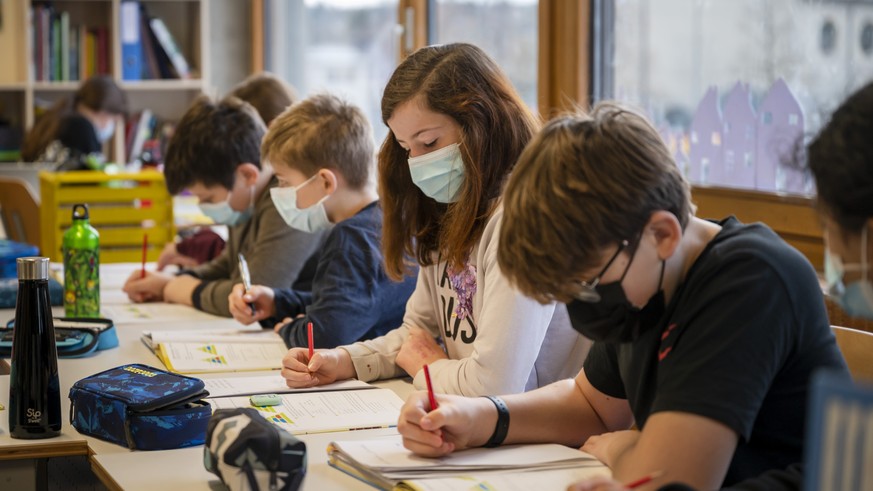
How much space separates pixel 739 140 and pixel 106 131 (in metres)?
3.60

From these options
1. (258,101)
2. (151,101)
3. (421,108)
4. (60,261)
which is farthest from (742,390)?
(151,101)

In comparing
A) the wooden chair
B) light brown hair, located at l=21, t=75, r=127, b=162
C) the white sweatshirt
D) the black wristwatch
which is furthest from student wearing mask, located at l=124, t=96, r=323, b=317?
light brown hair, located at l=21, t=75, r=127, b=162

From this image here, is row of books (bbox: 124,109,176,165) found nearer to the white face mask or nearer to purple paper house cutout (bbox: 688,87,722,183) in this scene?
the white face mask

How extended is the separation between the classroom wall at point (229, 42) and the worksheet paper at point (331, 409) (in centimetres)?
413

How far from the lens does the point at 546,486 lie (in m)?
1.25

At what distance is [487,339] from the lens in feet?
5.22

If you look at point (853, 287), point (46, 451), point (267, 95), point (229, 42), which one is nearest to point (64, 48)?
point (229, 42)

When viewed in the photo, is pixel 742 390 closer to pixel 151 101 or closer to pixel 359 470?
pixel 359 470

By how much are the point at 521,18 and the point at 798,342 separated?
7.88ft

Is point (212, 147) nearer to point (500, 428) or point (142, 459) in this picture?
point (142, 459)

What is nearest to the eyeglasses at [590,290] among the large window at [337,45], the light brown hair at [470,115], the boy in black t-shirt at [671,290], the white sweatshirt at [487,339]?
the boy in black t-shirt at [671,290]

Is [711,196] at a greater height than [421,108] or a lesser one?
lesser

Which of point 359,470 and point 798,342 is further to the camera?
point 359,470

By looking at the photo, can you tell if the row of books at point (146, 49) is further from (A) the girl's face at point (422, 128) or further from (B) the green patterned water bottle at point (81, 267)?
(A) the girl's face at point (422, 128)
